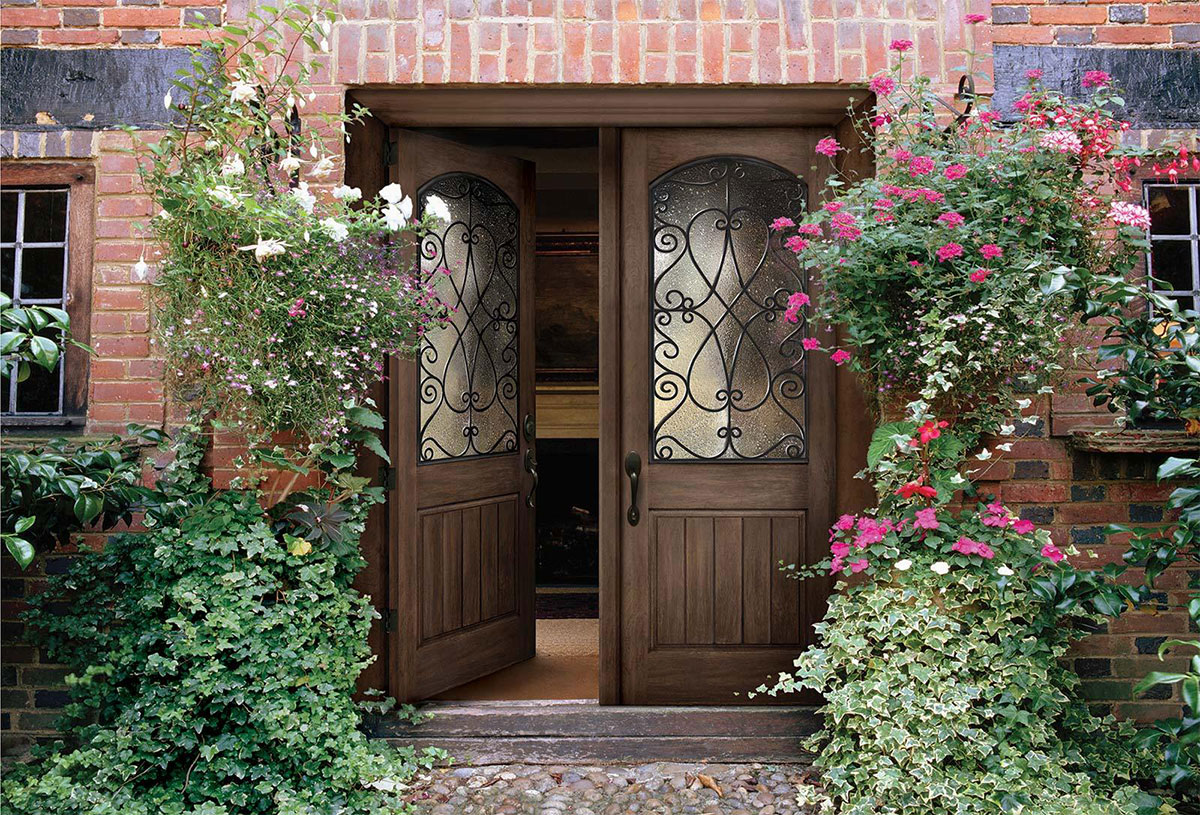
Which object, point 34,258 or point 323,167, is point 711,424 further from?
point 34,258

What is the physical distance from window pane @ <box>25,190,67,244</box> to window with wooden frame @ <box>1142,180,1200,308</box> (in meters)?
4.16

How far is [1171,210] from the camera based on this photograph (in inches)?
135

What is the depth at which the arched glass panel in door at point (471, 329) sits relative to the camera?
3.80 m

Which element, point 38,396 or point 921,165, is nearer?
point 921,165

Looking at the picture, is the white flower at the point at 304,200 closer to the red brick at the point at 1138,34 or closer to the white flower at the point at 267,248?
the white flower at the point at 267,248

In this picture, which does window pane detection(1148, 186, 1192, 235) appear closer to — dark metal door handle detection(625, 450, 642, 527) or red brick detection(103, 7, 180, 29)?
dark metal door handle detection(625, 450, 642, 527)

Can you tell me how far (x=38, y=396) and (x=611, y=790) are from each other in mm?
2623

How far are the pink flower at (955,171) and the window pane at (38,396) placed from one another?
3301mm

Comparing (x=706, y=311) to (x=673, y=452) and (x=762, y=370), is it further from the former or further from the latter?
(x=673, y=452)

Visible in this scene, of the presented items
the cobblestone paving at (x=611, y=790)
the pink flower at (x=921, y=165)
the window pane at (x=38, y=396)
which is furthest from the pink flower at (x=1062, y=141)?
the window pane at (x=38, y=396)

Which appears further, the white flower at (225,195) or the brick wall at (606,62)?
the brick wall at (606,62)

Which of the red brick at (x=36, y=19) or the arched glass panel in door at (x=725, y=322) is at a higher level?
the red brick at (x=36, y=19)

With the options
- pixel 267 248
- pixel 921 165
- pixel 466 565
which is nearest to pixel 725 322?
pixel 921 165

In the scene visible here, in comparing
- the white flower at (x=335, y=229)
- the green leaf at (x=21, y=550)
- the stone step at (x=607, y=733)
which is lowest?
the stone step at (x=607, y=733)
